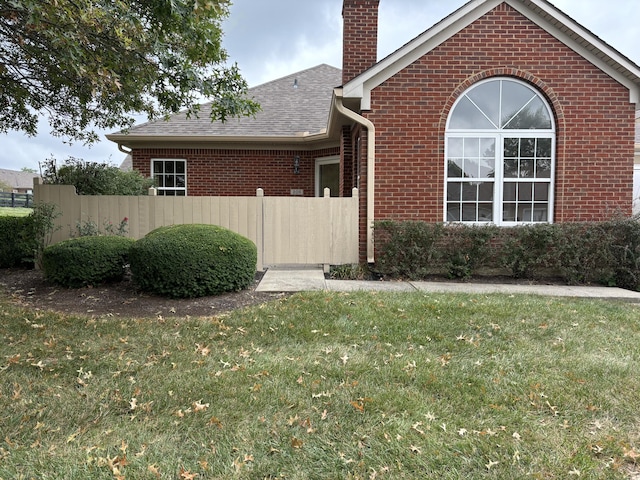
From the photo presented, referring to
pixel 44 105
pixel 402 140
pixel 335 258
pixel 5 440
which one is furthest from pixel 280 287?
pixel 44 105

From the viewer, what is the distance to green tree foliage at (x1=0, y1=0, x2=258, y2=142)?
4676 mm

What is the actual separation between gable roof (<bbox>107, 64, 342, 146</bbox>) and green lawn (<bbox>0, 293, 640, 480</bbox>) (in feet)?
25.7

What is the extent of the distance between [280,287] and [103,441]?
4092mm

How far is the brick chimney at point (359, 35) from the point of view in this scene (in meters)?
8.75

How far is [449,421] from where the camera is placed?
3033 mm

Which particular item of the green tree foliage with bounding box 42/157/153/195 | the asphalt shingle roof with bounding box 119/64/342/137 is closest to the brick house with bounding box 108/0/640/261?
the asphalt shingle roof with bounding box 119/64/342/137

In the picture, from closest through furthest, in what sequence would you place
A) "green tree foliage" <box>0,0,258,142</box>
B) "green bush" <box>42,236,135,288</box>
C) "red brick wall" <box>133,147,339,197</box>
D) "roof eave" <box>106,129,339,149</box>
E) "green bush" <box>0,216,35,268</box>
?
"green tree foliage" <box>0,0,258,142</box> < "green bush" <box>42,236,135,288</box> < "green bush" <box>0,216,35,268</box> < "roof eave" <box>106,129,339,149</box> < "red brick wall" <box>133,147,339,197</box>

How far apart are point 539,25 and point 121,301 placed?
866cm

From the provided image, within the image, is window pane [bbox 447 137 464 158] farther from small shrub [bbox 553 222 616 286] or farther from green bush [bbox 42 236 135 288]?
green bush [bbox 42 236 135 288]

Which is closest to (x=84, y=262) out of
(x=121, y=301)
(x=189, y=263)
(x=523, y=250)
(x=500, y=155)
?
(x=121, y=301)

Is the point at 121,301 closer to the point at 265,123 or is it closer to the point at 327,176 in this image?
the point at 327,176

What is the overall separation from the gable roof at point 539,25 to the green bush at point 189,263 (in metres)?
3.67

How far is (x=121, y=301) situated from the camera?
6203 millimetres

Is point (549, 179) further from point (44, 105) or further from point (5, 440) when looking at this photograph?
point (44, 105)
